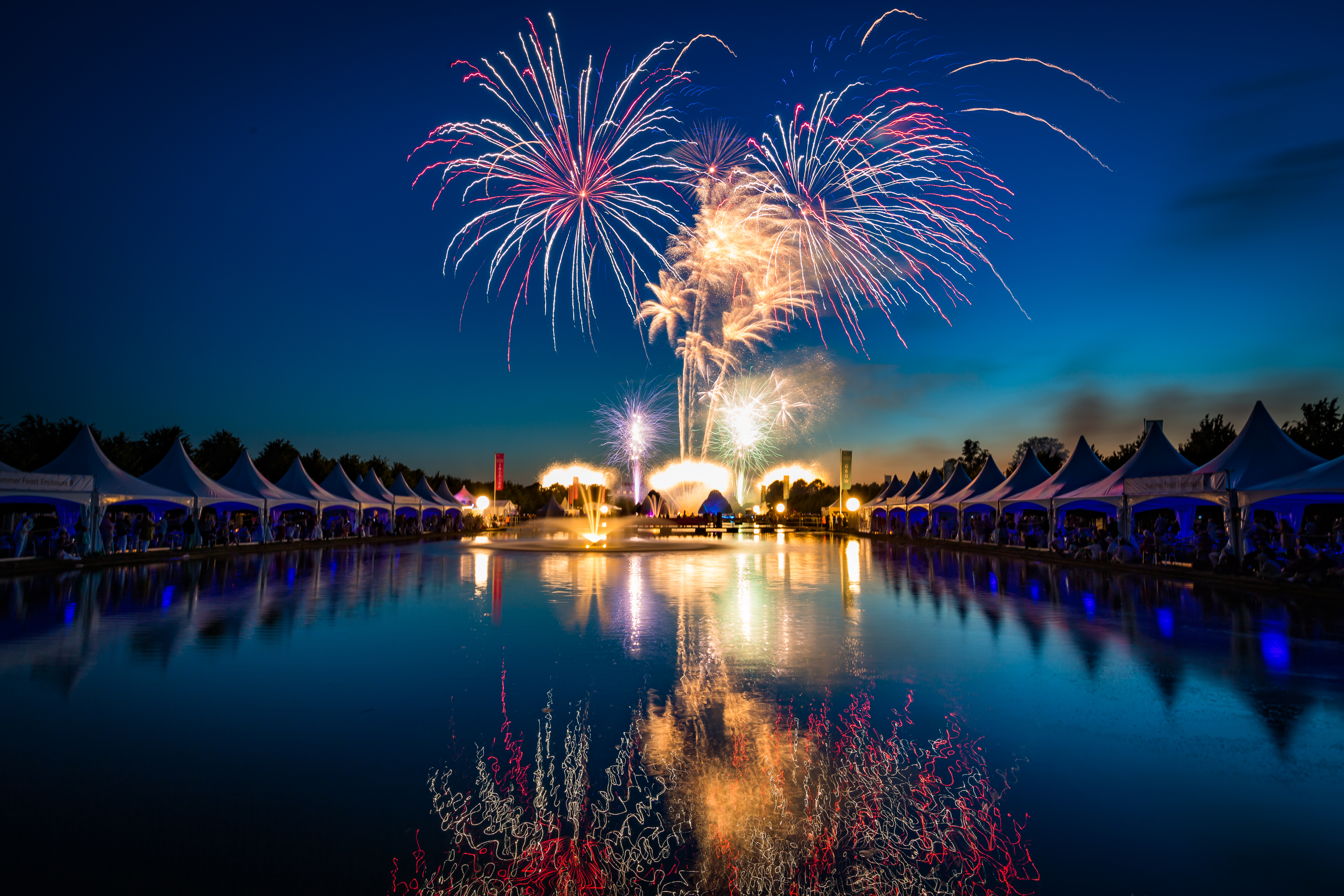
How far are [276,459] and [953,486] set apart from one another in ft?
196

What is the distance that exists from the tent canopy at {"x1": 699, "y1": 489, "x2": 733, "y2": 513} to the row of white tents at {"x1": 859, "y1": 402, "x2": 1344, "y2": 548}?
193 feet

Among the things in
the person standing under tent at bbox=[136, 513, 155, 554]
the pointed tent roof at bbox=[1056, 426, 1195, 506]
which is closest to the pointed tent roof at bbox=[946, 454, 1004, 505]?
the pointed tent roof at bbox=[1056, 426, 1195, 506]

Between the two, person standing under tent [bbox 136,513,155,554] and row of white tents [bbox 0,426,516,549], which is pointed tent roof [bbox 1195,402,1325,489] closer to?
row of white tents [bbox 0,426,516,549]

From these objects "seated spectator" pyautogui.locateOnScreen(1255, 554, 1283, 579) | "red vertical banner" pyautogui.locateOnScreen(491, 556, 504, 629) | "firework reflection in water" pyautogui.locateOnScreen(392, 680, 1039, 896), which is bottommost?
"firework reflection in water" pyautogui.locateOnScreen(392, 680, 1039, 896)

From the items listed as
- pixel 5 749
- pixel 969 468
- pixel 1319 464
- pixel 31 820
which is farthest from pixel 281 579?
pixel 969 468

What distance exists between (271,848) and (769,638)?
23.0 ft

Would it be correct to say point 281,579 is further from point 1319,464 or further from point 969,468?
point 969,468

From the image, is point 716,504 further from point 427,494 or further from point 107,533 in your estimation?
point 107,533

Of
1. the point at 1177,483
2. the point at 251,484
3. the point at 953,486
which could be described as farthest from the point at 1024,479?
the point at 251,484

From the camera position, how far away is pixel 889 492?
2103 inches

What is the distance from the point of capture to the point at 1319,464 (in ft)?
58.1

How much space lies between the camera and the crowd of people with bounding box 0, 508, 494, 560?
21266 mm

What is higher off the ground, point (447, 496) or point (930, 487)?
point (930, 487)

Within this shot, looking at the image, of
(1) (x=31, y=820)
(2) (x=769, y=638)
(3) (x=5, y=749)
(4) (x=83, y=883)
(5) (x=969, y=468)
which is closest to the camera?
(4) (x=83, y=883)
